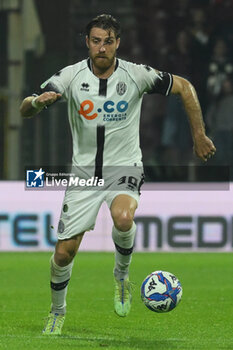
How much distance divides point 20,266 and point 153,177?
313cm

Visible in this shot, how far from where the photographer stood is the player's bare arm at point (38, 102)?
6.62 meters

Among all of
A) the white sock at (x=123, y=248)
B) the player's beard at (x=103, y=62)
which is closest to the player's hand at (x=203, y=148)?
the white sock at (x=123, y=248)

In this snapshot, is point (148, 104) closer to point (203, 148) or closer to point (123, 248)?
point (123, 248)

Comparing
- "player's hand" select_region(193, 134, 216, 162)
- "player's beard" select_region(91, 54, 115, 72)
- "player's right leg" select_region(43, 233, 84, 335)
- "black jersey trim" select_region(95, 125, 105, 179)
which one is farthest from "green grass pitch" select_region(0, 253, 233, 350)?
"player's beard" select_region(91, 54, 115, 72)

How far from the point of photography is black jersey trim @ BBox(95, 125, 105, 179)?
282 inches

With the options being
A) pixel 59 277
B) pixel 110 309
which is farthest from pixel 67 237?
pixel 110 309

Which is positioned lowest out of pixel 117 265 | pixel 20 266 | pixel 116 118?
pixel 20 266

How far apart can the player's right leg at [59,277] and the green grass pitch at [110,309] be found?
122 mm

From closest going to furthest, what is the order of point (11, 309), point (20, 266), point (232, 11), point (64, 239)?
point (64, 239) → point (11, 309) → point (20, 266) → point (232, 11)

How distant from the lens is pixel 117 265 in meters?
7.48

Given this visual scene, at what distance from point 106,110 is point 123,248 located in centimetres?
101

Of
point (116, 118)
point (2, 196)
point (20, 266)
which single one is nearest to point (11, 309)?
point (116, 118)

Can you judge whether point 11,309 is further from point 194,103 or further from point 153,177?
point 153,177

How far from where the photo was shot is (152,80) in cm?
730
